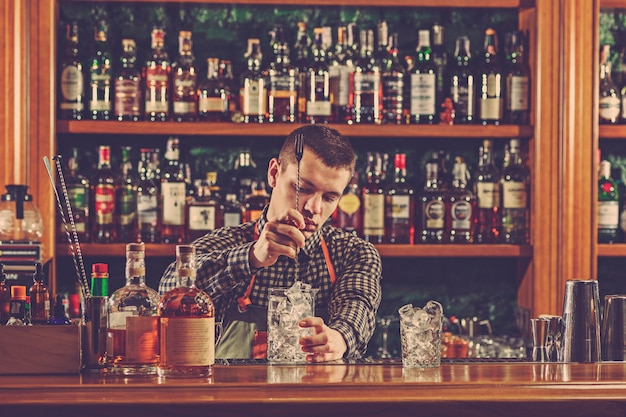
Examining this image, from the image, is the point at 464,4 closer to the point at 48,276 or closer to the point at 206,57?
the point at 206,57

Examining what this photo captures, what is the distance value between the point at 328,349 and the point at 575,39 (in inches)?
70.5

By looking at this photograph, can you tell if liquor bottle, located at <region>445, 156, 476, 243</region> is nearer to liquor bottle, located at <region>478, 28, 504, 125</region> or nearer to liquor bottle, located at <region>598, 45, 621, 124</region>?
liquor bottle, located at <region>478, 28, 504, 125</region>

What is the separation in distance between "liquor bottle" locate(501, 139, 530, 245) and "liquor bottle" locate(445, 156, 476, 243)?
0.35 ft

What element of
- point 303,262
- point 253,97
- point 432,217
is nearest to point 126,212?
point 253,97

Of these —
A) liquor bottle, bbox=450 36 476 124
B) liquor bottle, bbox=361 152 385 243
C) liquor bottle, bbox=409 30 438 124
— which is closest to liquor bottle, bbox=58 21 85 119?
liquor bottle, bbox=361 152 385 243

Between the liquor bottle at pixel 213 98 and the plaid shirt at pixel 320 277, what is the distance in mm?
672

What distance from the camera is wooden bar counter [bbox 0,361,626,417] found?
4.60ft

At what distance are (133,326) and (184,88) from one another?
5.56ft

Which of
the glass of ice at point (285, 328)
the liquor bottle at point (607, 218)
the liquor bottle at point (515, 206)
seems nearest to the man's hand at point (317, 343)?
the glass of ice at point (285, 328)

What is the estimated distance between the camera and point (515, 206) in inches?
126

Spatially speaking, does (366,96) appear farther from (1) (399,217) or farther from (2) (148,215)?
(2) (148,215)

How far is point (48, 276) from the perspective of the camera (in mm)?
3031

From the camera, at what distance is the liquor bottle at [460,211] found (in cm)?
320

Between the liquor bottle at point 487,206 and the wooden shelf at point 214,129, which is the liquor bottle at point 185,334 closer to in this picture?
the wooden shelf at point 214,129
